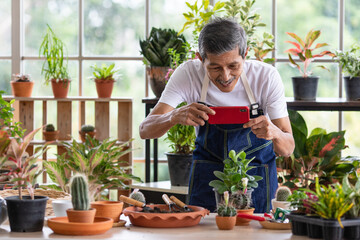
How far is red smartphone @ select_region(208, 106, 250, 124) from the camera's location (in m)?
2.47

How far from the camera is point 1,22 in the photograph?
5.84 meters

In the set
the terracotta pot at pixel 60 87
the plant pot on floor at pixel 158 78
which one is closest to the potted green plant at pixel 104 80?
the terracotta pot at pixel 60 87

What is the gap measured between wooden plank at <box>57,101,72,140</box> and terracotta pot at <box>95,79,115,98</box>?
0.37 m

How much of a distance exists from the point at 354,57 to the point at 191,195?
90.5 inches

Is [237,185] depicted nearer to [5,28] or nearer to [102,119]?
[102,119]

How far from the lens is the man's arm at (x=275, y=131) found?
2.51 meters

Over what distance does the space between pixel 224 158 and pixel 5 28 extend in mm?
3754

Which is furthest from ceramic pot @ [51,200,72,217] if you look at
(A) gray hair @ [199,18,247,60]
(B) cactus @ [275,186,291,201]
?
(A) gray hair @ [199,18,247,60]

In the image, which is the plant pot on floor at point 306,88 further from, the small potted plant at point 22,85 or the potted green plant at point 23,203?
the potted green plant at point 23,203

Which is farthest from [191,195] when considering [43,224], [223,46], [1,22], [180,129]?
[1,22]

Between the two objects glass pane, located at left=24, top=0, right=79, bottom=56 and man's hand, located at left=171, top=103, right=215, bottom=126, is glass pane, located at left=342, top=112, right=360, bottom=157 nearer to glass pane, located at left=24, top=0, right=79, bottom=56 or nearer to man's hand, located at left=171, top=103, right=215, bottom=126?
glass pane, located at left=24, top=0, right=79, bottom=56

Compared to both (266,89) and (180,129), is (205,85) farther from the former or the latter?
(180,129)

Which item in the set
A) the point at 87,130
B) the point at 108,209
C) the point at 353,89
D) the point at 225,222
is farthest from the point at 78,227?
the point at 87,130

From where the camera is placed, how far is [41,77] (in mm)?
5867
